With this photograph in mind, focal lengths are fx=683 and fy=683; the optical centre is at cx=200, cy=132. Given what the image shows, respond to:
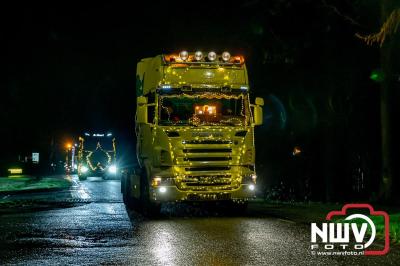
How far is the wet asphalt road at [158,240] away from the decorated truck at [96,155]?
88.3 ft

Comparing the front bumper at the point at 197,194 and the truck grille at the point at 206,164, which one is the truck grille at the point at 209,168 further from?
the front bumper at the point at 197,194

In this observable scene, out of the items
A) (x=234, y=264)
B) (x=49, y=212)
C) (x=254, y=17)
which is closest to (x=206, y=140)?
(x=49, y=212)

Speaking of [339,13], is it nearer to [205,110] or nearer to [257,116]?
[257,116]

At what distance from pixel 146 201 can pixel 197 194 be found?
5.40 feet

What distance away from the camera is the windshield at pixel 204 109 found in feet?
58.5

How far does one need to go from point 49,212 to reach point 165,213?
3461 mm

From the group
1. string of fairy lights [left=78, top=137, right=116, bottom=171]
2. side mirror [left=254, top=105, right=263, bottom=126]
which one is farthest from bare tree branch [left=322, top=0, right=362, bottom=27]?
string of fairy lights [left=78, top=137, right=116, bottom=171]

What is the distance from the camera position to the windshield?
17844mm

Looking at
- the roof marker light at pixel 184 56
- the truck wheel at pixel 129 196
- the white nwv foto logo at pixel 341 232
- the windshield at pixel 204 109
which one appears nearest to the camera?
the white nwv foto logo at pixel 341 232

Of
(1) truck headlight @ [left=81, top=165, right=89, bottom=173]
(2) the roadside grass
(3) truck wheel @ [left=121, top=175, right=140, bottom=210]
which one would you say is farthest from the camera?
(1) truck headlight @ [left=81, top=165, right=89, bottom=173]

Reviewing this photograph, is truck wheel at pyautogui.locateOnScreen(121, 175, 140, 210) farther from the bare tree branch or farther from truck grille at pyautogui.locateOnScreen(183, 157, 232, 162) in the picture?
the bare tree branch

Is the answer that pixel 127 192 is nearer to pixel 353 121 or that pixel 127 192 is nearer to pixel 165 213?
pixel 165 213

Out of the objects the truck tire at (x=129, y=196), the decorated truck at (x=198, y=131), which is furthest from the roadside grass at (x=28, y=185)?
the decorated truck at (x=198, y=131)

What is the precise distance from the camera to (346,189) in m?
28.3
